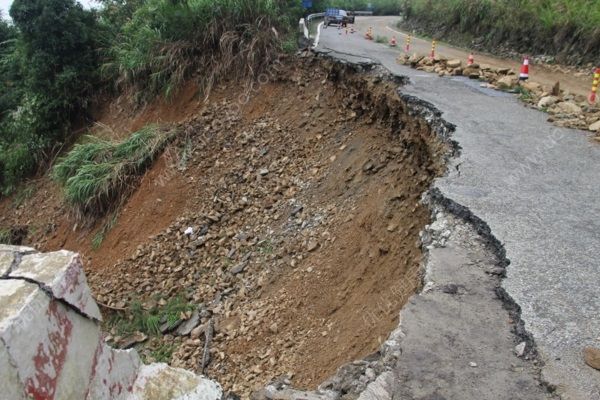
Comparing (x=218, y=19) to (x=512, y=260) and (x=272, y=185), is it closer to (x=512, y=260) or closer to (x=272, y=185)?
(x=272, y=185)

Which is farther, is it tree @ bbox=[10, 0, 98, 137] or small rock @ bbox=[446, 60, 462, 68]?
tree @ bbox=[10, 0, 98, 137]

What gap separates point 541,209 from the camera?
3953mm

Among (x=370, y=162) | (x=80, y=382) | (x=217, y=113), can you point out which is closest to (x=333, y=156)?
(x=370, y=162)

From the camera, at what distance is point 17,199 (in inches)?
392

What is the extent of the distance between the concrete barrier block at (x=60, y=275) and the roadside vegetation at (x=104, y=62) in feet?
20.3

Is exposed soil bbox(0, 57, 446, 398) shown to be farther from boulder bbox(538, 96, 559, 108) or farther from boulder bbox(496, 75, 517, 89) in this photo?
boulder bbox(496, 75, 517, 89)

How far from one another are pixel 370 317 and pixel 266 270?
2244 millimetres

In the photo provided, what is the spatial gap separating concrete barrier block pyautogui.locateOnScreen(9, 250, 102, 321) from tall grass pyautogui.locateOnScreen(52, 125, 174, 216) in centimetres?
616

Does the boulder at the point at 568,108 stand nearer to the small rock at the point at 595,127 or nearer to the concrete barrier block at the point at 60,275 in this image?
the small rock at the point at 595,127

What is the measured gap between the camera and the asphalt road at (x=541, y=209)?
2547 millimetres

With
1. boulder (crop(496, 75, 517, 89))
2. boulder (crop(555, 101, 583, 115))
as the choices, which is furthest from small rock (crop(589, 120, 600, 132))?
boulder (crop(496, 75, 517, 89))

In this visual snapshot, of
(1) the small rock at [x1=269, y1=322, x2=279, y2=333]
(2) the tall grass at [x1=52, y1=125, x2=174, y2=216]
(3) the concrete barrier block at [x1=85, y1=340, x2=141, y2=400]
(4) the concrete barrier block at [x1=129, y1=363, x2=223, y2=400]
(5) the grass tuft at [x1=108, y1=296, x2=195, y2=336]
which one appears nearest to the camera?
(3) the concrete barrier block at [x1=85, y1=340, x2=141, y2=400]

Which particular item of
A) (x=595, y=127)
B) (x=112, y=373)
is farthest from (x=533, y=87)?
(x=112, y=373)

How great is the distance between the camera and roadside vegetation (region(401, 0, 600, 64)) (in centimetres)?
1177
